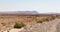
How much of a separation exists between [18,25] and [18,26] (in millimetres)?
180

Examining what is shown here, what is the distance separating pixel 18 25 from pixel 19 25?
216mm

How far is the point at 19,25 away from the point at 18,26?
0.89 ft

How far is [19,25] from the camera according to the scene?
29.2 m

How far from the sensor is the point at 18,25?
96.2 ft

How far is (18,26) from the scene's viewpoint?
29.3 metres
